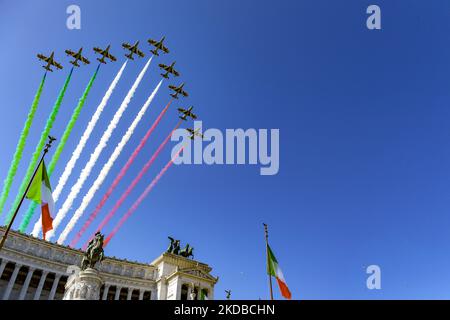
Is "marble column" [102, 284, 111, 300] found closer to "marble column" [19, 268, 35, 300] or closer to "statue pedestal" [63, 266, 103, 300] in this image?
"marble column" [19, 268, 35, 300]

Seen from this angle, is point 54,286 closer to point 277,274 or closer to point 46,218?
point 46,218

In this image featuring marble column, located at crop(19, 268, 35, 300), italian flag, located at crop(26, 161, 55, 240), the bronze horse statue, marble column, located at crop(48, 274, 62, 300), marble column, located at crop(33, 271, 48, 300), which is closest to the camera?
italian flag, located at crop(26, 161, 55, 240)

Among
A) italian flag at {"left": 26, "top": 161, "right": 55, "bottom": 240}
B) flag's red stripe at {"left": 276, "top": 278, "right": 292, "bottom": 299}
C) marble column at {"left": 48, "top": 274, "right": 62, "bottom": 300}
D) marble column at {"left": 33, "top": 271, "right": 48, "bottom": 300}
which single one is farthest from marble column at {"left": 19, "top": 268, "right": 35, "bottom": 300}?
flag's red stripe at {"left": 276, "top": 278, "right": 292, "bottom": 299}

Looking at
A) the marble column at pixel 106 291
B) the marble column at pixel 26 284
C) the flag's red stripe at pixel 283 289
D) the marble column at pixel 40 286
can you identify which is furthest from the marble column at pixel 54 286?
the flag's red stripe at pixel 283 289

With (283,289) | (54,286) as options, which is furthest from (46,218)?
(54,286)

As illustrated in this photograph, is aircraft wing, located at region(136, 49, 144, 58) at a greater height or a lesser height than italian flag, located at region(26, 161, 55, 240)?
greater

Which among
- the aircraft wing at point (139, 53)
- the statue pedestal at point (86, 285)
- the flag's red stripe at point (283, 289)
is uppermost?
the aircraft wing at point (139, 53)

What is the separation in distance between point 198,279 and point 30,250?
31452mm

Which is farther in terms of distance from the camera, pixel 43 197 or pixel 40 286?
pixel 40 286

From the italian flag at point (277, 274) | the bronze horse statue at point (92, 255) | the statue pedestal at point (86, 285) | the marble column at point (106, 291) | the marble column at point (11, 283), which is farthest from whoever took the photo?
the marble column at point (106, 291)

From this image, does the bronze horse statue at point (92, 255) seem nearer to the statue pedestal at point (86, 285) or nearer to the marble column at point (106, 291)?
the statue pedestal at point (86, 285)

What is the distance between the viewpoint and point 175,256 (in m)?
71.8
